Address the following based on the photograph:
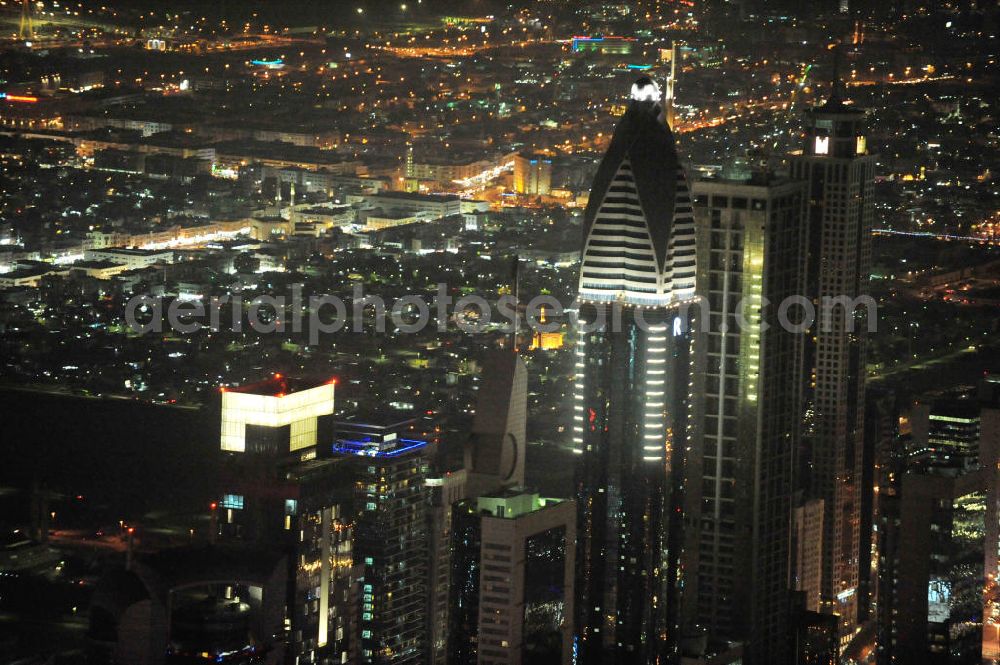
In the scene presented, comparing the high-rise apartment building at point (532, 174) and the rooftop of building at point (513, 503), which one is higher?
the high-rise apartment building at point (532, 174)

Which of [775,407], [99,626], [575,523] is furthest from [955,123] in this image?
[99,626]

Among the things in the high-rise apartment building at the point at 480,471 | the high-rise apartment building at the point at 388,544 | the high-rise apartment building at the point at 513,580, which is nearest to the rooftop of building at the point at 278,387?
the high-rise apartment building at the point at 388,544

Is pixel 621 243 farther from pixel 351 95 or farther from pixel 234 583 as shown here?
pixel 351 95

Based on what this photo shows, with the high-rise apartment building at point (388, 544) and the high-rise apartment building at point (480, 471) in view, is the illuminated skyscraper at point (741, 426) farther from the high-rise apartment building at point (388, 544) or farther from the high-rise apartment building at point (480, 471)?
the high-rise apartment building at point (388, 544)

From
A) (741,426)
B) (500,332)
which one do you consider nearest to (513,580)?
(741,426)

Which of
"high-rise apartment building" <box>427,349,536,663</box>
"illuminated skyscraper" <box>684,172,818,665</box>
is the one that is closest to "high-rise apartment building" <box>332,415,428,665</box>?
"high-rise apartment building" <box>427,349,536,663</box>

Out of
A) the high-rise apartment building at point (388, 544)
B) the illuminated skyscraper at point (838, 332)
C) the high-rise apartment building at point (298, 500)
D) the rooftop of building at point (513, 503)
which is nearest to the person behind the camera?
the high-rise apartment building at point (298, 500)

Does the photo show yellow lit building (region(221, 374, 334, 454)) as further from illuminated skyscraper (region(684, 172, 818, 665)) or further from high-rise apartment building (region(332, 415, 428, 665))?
illuminated skyscraper (region(684, 172, 818, 665))
